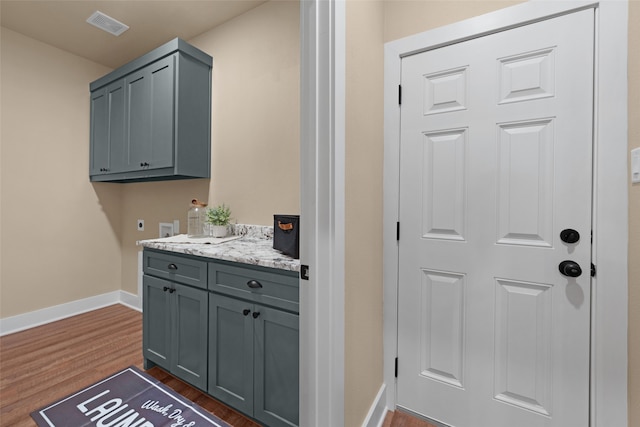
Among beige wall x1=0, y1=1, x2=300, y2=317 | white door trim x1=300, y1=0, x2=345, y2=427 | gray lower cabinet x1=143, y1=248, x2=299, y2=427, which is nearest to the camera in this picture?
white door trim x1=300, y1=0, x2=345, y2=427

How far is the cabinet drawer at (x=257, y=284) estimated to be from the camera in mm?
1257

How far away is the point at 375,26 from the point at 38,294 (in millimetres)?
3642

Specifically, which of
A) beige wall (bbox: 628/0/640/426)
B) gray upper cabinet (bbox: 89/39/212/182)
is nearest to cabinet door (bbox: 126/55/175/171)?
gray upper cabinet (bbox: 89/39/212/182)

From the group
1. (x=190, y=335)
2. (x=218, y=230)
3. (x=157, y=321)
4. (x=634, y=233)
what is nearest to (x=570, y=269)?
(x=634, y=233)

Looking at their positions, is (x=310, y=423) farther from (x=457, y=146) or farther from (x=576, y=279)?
(x=457, y=146)

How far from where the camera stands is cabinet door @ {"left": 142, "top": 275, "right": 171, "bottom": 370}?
5.83 ft

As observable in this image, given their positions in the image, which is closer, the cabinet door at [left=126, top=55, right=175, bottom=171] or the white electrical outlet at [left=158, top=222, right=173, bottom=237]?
the cabinet door at [left=126, top=55, right=175, bottom=171]

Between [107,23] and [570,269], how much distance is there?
349 centimetres

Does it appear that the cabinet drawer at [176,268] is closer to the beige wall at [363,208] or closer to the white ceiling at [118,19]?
the beige wall at [363,208]

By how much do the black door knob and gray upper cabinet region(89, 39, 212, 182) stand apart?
93.8 inches

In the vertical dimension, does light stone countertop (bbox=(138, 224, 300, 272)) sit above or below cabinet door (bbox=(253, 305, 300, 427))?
above

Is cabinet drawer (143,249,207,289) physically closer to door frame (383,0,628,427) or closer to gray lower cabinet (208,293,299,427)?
gray lower cabinet (208,293,299,427)

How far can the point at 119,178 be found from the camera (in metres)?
2.69

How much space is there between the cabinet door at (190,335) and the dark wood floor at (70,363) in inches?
6.4
